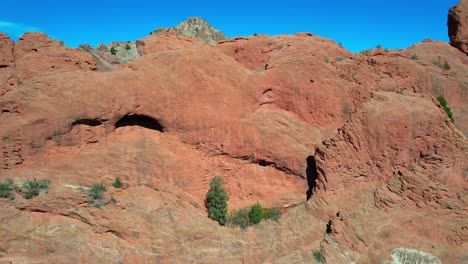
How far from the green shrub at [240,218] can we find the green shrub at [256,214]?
25cm

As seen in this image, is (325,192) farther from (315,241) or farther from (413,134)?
(413,134)

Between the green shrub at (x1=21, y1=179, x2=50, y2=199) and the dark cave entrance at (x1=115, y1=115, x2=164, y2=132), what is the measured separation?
4.15m

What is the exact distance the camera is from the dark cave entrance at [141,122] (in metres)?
17.2

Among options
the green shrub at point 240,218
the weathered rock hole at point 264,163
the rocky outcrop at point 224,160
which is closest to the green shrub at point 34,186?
the rocky outcrop at point 224,160

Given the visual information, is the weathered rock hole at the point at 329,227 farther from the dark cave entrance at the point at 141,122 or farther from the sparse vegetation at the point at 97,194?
the sparse vegetation at the point at 97,194

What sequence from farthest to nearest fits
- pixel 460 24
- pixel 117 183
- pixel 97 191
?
1. pixel 460 24
2. pixel 117 183
3. pixel 97 191

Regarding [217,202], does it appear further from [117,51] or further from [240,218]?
[117,51]

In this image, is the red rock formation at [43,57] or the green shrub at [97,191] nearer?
the green shrub at [97,191]

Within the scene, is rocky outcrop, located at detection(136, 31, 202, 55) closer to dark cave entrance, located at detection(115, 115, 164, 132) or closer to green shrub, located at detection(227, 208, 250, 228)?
dark cave entrance, located at detection(115, 115, 164, 132)

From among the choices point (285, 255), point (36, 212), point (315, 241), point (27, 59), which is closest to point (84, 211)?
point (36, 212)

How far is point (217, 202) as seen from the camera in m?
17.0

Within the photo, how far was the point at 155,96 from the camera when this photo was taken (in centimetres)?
→ 1711

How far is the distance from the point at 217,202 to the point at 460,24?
25074 millimetres

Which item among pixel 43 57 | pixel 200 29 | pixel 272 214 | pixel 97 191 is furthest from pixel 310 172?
pixel 200 29
